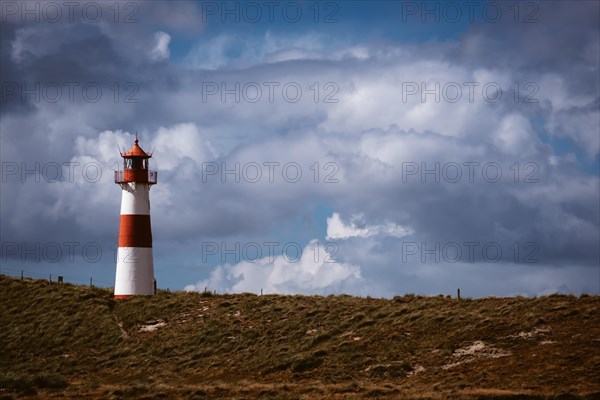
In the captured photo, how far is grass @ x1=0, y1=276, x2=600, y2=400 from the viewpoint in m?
40.9

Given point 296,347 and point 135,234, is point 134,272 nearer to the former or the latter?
point 135,234

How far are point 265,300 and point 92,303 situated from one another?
13221 mm

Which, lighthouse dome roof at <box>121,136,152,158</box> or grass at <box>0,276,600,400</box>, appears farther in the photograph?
lighthouse dome roof at <box>121,136,152,158</box>

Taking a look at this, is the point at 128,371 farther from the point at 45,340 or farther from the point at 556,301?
the point at 556,301

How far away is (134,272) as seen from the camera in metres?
64.2

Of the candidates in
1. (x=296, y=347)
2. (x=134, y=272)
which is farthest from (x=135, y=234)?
(x=296, y=347)

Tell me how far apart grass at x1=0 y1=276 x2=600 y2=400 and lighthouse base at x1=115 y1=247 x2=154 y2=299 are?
3.11 ft

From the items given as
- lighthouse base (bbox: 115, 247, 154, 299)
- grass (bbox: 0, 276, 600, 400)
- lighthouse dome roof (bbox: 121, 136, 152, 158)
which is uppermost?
lighthouse dome roof (bbox: 121, 136, 152, 158)

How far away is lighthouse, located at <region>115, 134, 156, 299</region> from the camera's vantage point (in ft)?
210

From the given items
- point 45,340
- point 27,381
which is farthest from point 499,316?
point 45,340

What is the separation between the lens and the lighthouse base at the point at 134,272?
6375 centimetres

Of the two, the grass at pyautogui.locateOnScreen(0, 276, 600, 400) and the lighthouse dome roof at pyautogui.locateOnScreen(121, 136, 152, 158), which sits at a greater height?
the lighthouse dome roof at pyautogui.locateOnScreen(121, 136, 152, 158)

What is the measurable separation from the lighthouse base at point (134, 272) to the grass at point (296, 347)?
95 centimetres

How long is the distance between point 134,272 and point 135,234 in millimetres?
2789
